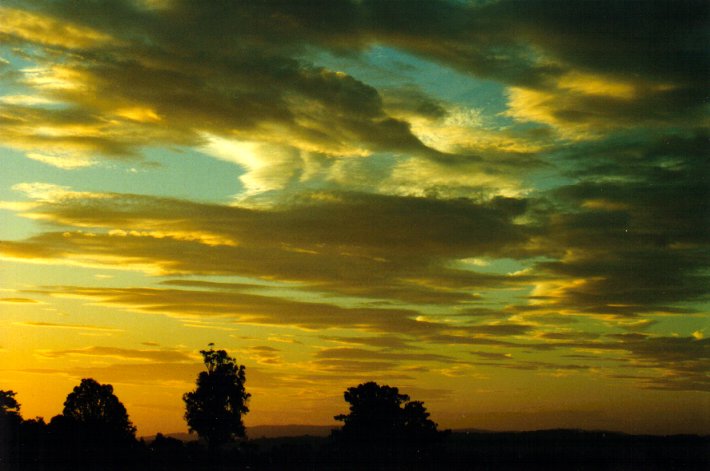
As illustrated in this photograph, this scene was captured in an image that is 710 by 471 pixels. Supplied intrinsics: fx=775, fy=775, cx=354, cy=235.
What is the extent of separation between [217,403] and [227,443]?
24.6 ft

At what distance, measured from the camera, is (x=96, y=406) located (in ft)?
364

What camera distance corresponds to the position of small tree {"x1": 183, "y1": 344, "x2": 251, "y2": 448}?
387ft

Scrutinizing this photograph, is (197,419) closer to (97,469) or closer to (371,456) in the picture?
(371,456)

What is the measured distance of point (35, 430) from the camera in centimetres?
9394

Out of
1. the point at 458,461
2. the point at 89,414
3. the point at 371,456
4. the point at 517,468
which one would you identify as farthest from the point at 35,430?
the point at 517,468

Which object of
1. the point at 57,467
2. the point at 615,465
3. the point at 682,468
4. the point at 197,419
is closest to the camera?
the point at 57,467

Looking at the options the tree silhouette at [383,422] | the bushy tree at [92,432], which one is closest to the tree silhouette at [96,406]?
the bushy tree at [92,432]

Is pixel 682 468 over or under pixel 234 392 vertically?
under

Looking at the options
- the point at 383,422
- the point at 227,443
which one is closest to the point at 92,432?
the point at 227,443

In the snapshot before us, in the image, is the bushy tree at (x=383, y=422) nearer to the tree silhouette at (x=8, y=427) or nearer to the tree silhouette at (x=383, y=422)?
the tree silhouette at (x=383, y=422)

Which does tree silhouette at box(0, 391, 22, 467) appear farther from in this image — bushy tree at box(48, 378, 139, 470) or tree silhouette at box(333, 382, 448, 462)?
tree silhouette at box(333, 382, 448, 462)

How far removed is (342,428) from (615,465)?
155 ft

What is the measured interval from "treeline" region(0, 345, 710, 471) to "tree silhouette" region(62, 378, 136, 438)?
0.14 metres

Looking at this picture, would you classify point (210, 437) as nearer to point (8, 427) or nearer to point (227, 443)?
point (227, 443)
